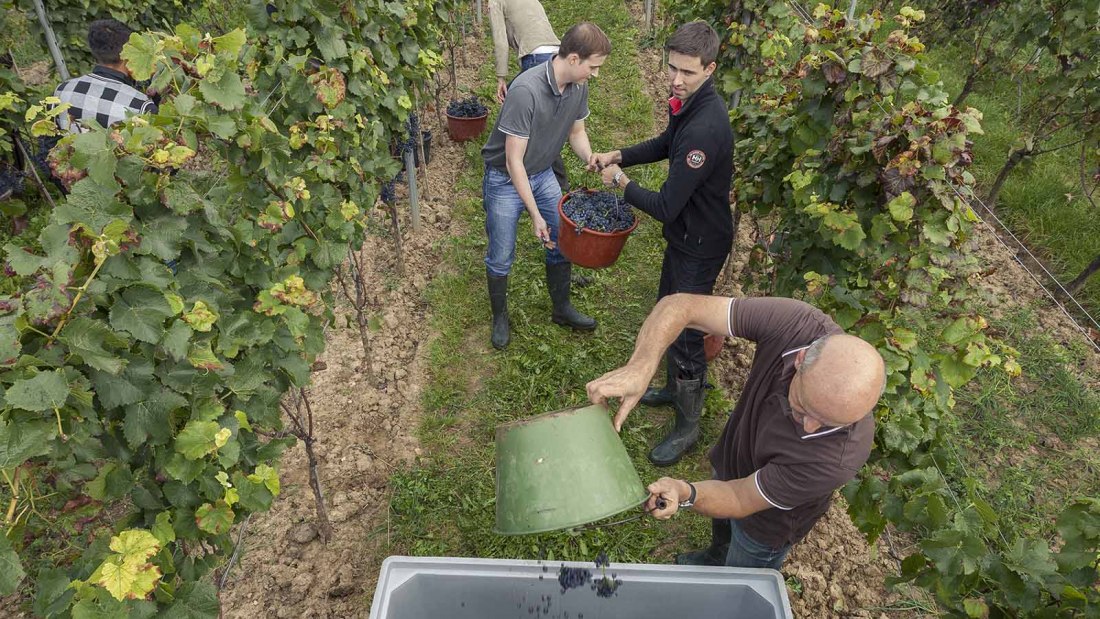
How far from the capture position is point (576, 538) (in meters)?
3.12

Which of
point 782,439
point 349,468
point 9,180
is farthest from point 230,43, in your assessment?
point 9,180

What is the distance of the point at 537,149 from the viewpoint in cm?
353

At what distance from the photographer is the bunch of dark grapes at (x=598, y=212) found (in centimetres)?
331

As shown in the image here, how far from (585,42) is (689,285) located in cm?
136

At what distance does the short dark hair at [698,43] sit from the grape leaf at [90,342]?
7.84 feet

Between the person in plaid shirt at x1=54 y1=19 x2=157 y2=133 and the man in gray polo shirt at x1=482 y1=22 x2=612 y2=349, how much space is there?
6.78 feet

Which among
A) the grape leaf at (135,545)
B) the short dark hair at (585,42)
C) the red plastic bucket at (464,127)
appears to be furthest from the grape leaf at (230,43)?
the red plastic bucket at (464,127)

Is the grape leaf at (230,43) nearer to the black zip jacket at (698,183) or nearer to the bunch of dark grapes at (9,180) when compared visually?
the black zip jacket at (698,183)

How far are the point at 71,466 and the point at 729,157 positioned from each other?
2.68 meters

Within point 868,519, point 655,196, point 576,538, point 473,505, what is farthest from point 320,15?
point 868,519

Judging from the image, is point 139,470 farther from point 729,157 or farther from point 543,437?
point 729,157

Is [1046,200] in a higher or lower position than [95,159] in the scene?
lower

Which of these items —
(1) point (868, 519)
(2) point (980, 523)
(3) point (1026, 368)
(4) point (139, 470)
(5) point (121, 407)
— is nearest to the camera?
(5) point (121, 407)

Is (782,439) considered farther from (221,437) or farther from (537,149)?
(537,149)
